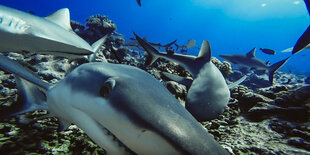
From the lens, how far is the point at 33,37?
1911 mm

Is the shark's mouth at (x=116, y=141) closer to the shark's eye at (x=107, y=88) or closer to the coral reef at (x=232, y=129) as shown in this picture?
the shark's eye at (x=107, y=88)

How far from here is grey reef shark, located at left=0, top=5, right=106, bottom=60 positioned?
71.7 inches

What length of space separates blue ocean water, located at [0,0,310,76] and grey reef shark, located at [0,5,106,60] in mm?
131446

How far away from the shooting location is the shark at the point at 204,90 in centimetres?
268

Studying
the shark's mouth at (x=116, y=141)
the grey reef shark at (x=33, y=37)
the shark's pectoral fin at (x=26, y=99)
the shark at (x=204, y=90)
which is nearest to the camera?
the shark's mouth at (x=116, y=141)

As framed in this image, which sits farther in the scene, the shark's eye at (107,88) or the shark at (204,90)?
the shark at (204,90)

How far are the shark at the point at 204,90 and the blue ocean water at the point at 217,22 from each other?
128888 mm

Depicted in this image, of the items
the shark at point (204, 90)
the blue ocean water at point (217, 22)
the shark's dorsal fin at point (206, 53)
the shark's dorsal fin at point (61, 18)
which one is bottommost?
the shark at point (204, 90)

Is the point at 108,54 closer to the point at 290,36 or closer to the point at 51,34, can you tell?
the point at 51,34

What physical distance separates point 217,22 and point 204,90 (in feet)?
608

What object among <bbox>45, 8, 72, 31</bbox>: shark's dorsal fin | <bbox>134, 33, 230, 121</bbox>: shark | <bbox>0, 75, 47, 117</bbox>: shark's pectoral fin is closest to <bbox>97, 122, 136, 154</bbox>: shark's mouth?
<bbox>0, 75, 47, 117</bbox>: shark's pectoral fin

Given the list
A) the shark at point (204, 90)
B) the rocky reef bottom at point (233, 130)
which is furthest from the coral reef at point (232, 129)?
the shark at point (204, 90)

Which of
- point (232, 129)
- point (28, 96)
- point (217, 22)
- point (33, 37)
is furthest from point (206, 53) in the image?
point (217, 22)

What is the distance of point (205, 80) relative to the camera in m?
3.25
